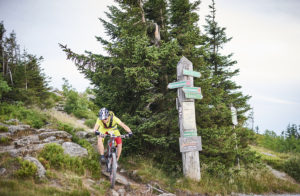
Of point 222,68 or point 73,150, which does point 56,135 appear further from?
point 222,68

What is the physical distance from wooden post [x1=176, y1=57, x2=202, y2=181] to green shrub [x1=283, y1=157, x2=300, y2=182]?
931cm

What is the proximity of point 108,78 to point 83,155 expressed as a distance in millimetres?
3082

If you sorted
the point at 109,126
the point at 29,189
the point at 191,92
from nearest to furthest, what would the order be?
the point at 29,189 < the point at 109,126 < the point at 191,92

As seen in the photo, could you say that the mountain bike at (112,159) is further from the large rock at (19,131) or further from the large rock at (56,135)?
the large rock at (19,131)

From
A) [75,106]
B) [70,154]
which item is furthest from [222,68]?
[75,106]

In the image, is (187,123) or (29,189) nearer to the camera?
(29,189)

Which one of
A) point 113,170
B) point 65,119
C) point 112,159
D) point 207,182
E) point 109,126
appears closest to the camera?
point 113,170

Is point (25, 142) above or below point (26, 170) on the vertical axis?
above

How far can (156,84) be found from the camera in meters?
7.74

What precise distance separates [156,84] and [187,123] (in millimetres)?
2709

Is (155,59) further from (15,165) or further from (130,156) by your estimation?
(15,165)

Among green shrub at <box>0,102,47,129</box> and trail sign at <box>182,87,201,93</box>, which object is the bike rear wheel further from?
green shrub at <box>0,102,47,129</box>

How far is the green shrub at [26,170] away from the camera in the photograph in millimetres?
3926

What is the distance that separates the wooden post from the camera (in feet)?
18.3
